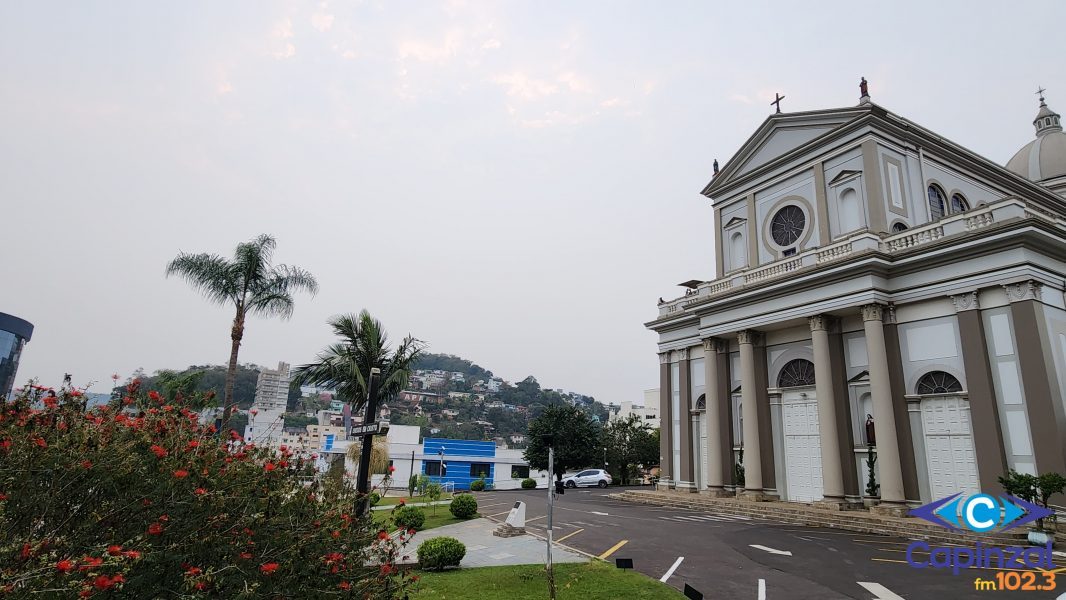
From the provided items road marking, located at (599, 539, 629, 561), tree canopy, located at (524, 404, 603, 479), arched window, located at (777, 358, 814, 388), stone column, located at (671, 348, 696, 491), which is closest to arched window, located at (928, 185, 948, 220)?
arched window, located at (777, 358, 814, 388)

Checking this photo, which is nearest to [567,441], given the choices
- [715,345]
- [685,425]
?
[685,425]

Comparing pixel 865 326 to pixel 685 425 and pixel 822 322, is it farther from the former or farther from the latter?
pixel 685 425

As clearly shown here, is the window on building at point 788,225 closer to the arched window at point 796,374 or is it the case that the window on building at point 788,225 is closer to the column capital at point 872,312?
the arched window at point 796,374

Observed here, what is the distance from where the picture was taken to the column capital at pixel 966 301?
732 inches

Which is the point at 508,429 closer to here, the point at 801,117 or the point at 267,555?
the point at 801,117

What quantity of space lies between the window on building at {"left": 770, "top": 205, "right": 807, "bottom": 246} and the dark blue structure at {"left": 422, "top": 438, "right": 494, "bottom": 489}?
37.8 m

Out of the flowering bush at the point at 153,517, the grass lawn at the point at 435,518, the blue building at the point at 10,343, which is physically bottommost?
the grass lawn at the point at 435,518

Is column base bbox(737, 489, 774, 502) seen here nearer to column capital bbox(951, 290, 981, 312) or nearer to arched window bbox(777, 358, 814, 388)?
arched window bbox(777, 358, 814, 388)

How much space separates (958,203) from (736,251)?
9.93 m

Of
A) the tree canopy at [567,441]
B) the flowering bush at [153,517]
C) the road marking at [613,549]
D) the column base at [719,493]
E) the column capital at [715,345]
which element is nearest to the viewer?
the flowering bush at [153,517]

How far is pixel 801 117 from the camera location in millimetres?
26844

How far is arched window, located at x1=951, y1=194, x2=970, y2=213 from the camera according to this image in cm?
2581

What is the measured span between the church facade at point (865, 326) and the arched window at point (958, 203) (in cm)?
10

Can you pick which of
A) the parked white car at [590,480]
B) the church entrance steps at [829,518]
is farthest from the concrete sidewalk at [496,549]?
the parked white car at [590,480]
